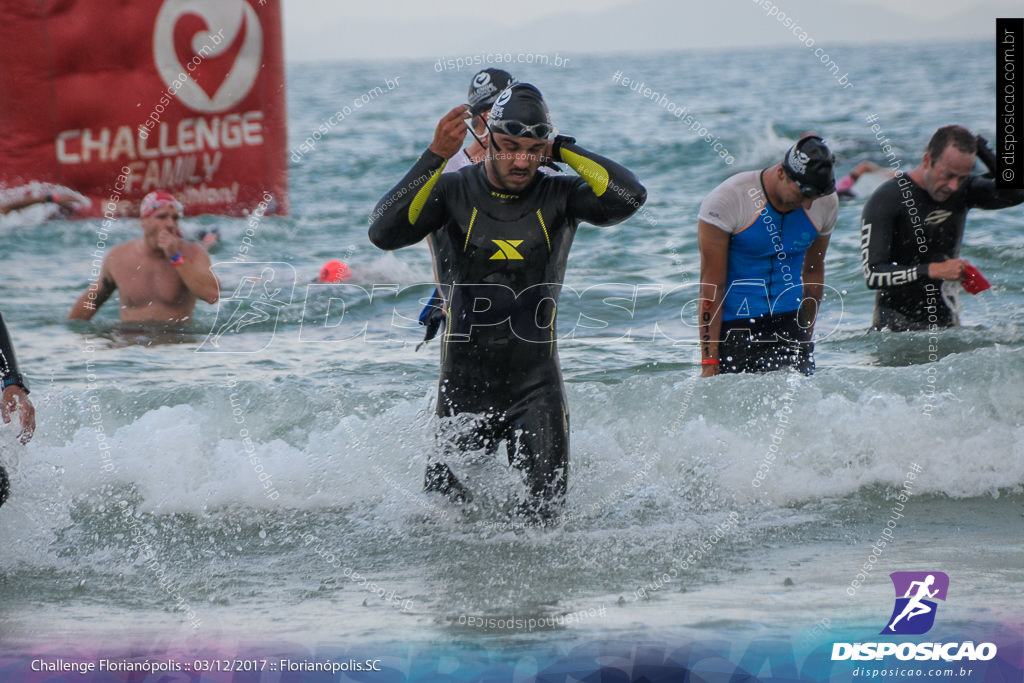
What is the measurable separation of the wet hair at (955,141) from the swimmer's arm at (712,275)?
1593 mm

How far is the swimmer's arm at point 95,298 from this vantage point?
856cm

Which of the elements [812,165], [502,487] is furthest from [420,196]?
[812,165]

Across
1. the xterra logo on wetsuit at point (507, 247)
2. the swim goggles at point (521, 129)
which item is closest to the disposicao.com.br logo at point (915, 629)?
the xterra logo on wetsuit at point (507, 247)

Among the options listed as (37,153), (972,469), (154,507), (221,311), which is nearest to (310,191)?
(221,311)

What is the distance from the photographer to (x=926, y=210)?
18.9 feet

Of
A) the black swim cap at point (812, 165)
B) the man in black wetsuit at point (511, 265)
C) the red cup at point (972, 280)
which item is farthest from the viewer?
the red cup at point (972, 280)

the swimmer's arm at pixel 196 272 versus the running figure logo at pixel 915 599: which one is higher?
the swimmer's arm at pixel 196 272

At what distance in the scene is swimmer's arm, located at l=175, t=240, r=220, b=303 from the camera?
8401mm

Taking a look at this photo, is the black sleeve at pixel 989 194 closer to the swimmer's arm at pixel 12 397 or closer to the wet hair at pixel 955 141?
the wet hair at pixel 955 141

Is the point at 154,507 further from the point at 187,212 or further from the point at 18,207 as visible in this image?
the point at 18,207

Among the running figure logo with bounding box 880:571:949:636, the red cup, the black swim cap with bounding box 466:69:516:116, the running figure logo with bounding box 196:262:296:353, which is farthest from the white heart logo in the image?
the running figure logo with bounding box 880:571:949:636

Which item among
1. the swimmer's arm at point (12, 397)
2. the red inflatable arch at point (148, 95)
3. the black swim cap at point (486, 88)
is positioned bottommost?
the swimmer's arm at point (12, 397)

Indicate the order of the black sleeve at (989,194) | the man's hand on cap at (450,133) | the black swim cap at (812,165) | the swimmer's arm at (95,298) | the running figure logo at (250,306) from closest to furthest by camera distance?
the man's hand on cap at (450,133) → the black swim cap at (812,165) → the black sleeve at (989,194) → the running figure logo at (250,306) → the swimmer's arm at (95,298)

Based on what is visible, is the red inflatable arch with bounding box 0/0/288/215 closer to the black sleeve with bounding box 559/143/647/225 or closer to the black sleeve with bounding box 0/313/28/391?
the black sleeve with bounding box 0/313/28/391
